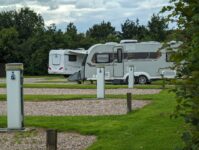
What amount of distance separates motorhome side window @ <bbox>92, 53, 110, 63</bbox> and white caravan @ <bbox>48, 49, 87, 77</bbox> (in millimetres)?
9293

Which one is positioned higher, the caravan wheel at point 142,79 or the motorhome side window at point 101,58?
the motorhome side window at point 101,58

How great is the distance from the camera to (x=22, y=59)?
62.2 meters

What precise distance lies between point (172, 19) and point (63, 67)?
3868 centimetres

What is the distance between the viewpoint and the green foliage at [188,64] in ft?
13.2

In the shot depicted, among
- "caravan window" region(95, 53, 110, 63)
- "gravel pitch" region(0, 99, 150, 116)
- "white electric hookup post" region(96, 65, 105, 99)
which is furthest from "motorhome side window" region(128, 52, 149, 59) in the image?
"gravel pitch" region(0, 99, 150, 116)

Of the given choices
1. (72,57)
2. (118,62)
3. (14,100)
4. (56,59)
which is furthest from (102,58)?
(14,100)

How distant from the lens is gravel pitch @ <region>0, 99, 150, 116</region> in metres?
14.6

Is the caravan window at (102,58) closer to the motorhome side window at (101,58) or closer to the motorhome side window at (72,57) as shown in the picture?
the motorhome side window at (101,58)

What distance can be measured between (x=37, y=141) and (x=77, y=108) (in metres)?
6.53

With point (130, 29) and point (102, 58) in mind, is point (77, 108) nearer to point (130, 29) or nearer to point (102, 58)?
point (102, 58)

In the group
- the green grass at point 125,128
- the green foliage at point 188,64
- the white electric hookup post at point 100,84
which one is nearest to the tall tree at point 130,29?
the white electric hookup post at point 100,84

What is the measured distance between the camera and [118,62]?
33.4m

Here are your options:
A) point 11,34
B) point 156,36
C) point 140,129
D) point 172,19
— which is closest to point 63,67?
point 156,36

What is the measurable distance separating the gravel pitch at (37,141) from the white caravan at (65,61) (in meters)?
32.8
